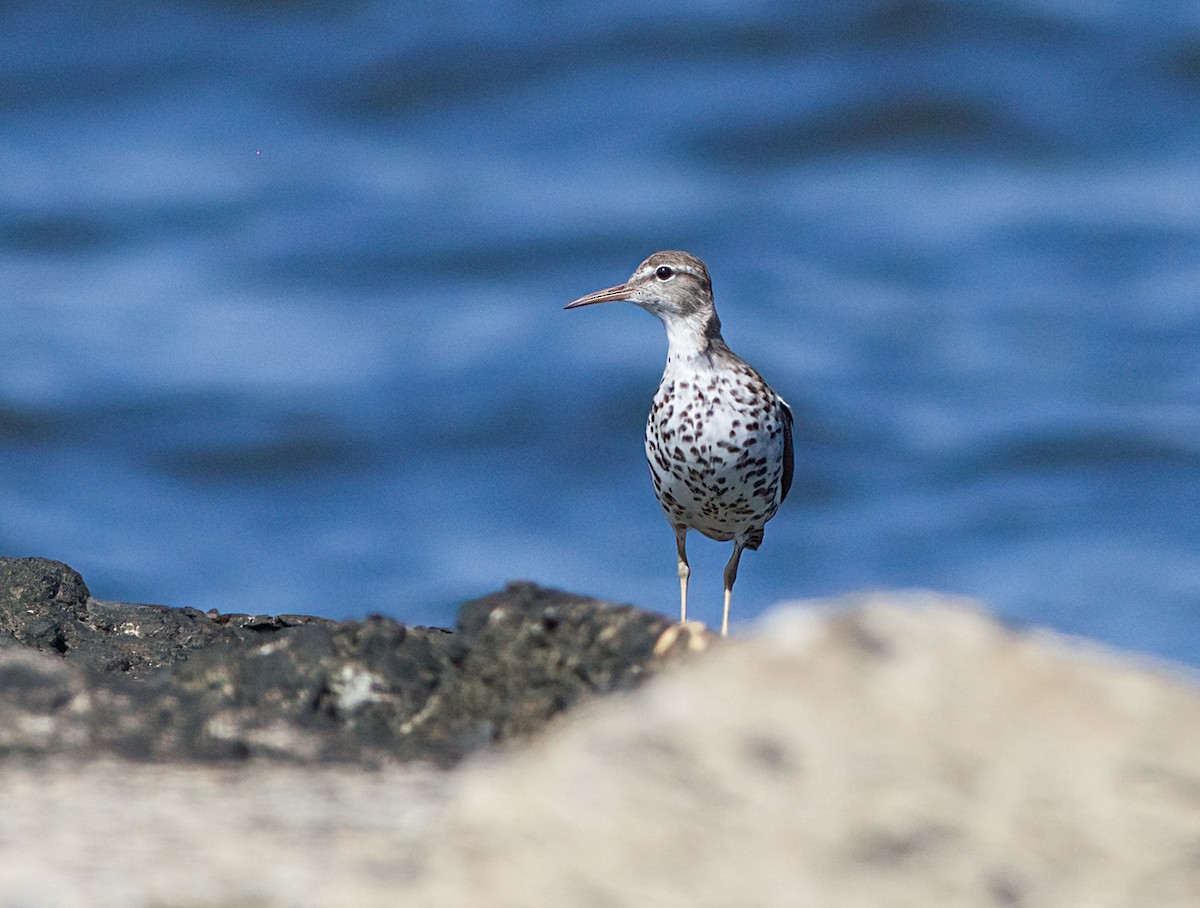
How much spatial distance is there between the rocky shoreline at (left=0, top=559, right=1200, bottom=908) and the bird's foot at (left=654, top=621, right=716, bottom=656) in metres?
1.06

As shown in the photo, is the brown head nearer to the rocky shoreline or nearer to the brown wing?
the brown wing

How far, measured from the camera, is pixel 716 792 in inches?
194

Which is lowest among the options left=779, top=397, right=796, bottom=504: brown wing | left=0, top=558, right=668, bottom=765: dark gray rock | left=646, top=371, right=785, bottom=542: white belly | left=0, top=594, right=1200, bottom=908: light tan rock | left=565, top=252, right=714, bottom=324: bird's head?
left=0, top=594, right=1200, bottom=908: light tan rock

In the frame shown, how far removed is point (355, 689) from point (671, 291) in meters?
6.40

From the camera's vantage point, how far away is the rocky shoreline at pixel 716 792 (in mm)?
4777

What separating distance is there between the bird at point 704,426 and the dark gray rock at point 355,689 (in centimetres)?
435

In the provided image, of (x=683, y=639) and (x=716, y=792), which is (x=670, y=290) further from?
(x=716, y=792)

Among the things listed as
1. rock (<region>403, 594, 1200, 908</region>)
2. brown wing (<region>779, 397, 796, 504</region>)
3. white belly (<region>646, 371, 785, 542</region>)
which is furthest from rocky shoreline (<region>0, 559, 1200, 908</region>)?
brown wing (<region>779, 397, 796, 504</region>)

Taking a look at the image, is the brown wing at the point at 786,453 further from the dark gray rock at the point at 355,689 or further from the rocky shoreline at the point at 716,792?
Result: the rocky shoreline at the point at 716,792

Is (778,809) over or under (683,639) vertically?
under

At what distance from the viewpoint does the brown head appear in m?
12.7

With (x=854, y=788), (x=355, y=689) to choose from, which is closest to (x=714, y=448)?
(x=355, y=689)

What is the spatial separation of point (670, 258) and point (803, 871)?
8624mm

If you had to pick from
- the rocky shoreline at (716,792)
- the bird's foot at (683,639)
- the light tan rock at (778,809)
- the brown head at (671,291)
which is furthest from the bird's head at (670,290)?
the light tan rock at (778,809)
